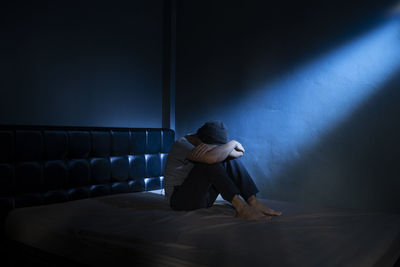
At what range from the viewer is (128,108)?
302cm

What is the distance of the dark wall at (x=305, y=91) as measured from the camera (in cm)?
229

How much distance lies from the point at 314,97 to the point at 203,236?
1626 mm

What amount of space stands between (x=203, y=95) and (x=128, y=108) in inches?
29.6

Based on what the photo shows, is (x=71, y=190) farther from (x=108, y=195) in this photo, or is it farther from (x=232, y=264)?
(x=232, y=264)

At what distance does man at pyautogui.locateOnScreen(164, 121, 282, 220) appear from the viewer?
6.17ft

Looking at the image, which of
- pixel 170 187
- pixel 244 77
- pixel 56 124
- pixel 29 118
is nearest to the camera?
pixel 170 187

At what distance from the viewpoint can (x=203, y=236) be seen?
143 centimetres

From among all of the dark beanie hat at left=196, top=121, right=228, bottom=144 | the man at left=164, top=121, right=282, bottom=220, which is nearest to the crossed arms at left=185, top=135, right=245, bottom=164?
the man at left=164, top=121, right=282, bottom=220

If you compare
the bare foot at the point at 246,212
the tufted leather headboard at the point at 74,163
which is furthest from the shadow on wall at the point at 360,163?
the tufted leather headboard at the point at 74,163

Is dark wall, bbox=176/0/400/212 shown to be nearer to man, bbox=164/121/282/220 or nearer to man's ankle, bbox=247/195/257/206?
man, bbox=164/121/282/220

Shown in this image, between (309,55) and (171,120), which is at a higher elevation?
(309,55)

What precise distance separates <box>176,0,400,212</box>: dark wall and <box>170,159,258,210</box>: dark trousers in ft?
2.65

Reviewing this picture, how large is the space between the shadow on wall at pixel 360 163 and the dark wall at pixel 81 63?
1636mm

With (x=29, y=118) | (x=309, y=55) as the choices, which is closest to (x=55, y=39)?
(x=29, y=118)
